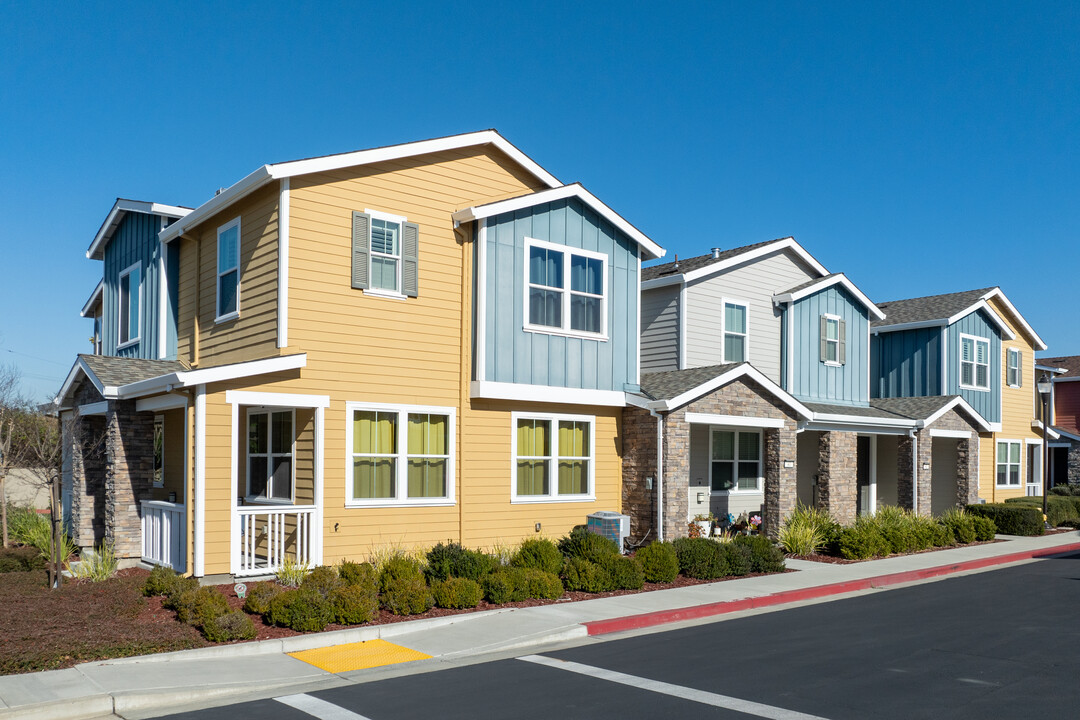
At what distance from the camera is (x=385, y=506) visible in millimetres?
15469

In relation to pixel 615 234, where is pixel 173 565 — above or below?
below

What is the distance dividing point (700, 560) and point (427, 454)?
5113 mm

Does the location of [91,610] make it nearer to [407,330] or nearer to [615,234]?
[407,330]

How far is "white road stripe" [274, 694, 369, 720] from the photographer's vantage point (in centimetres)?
796

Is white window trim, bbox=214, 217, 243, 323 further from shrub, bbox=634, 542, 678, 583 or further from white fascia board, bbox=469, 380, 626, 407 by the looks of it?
shrub, bbox=634, 542, 678, 583

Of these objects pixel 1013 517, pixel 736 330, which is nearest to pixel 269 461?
pixel 736 330

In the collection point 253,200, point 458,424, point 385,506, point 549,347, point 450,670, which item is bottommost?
point 450,670

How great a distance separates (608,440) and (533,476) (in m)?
1.94

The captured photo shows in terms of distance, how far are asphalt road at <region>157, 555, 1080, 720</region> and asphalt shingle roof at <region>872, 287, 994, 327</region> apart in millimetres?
17244

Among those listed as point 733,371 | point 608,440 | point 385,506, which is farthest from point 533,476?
point 733,371

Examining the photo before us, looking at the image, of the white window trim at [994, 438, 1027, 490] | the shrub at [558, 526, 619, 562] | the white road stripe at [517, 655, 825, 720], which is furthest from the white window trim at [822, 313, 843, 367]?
the white road stripe at [517, 655, 825, 720]

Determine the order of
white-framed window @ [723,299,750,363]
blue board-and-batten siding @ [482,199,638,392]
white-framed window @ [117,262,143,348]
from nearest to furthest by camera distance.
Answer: blue board-and-batten siding @ [482,199,638,392]
white-framed window @ [117,262,143,348]
white-framed window @ [723,299,750,363]

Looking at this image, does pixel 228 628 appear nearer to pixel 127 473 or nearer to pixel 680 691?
pixel 680 691

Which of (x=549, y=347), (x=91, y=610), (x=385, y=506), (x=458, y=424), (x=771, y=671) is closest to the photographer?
(x=771, y=671)
